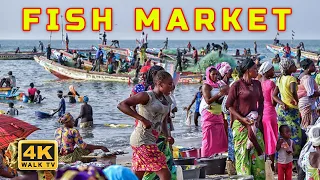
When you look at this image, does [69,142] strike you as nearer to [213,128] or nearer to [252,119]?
[213,128]

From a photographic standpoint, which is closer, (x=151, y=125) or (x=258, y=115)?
(x=151, y=125)

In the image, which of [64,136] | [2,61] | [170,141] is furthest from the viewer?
[2,61]

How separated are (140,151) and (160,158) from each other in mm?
200

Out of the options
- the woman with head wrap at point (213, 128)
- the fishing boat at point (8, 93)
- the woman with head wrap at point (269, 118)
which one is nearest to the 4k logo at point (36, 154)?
the woman with head wrap at point (213, 128)

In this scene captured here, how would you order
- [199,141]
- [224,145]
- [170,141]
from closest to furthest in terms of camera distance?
1. [170,141]
2. [224,145]
3. [199,141]

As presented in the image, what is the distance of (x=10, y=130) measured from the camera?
8070 mm

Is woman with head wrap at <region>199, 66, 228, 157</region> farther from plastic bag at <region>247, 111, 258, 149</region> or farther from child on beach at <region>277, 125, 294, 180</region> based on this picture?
plastic bag at <region>247, 111, 258, 149</region>

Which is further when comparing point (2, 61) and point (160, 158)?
point (2, 61)

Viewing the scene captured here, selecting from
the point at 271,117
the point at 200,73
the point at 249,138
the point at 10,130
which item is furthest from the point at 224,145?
the point at 200,73

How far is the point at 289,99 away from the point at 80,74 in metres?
30.0

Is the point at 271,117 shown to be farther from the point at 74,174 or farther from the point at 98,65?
the point at 98,65

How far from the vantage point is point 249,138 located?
7.70m

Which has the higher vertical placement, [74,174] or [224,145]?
[74,174]

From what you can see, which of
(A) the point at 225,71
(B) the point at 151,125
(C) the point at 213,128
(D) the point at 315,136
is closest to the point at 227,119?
(C) the point at 213,128
